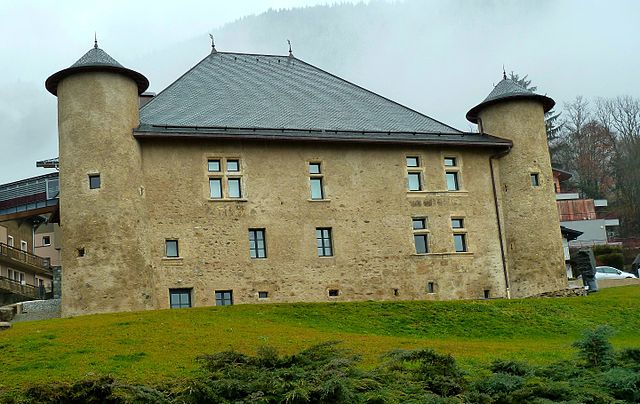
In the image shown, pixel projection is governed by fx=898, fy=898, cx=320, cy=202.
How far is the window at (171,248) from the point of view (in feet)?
112

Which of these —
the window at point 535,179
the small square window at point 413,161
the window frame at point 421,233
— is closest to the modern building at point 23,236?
the small square window at point 413,161

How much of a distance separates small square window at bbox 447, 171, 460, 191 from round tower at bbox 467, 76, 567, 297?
181 cm

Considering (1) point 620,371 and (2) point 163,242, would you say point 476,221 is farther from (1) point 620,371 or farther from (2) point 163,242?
(1) point 620,371

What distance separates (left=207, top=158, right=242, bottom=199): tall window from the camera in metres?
35.5

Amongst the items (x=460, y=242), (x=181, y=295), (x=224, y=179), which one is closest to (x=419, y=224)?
(x=460, y=242)

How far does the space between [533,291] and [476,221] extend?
3809 millimetres

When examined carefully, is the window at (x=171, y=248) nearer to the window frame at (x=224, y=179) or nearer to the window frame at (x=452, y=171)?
the window frame at (x=224, y=179)

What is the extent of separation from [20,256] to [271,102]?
69.3 ft

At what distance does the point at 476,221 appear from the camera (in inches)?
1521

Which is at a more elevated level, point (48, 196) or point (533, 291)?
point (48, 196)

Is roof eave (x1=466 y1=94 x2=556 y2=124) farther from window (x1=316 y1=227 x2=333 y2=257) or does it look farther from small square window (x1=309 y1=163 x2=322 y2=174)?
window (x1=316 y1=227 x2=333 y2=257)

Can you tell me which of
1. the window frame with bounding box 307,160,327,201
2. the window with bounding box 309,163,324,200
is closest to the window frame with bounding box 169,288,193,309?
the window frame with bounding box 307,160,327,201

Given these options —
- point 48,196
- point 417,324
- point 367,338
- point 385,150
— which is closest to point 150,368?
point 367,338

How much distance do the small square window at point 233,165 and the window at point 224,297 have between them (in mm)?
4966
